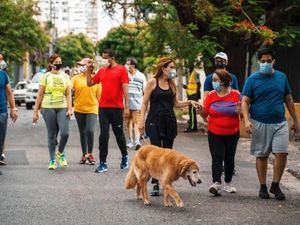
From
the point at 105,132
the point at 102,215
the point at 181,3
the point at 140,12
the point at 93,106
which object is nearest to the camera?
the point at 102,215

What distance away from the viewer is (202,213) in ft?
26.4

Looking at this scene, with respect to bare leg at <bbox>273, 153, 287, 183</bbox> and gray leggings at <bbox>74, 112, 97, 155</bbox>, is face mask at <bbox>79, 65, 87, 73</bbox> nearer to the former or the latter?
gray leggings at <bbox>74, 112, 97, 155</bbox>

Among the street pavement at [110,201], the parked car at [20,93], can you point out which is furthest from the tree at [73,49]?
the street pavement at [110,201]

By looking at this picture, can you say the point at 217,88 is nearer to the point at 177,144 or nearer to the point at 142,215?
the point at 142,215

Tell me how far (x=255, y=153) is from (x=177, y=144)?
728 cm

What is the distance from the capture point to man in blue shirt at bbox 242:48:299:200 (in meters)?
9.02

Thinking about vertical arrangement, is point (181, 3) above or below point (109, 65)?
above

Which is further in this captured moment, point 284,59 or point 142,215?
point 284,59

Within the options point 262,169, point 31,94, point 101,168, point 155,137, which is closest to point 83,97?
point 101,168

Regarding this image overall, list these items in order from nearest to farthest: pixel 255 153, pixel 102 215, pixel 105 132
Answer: pixel 102 215, pixel 255 153, pixel 105 132

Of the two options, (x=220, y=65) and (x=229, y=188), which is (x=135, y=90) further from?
(x=229, y=188)

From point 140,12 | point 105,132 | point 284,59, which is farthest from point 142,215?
point 284,59

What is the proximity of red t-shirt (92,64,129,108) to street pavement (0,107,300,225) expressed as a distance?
114 cm

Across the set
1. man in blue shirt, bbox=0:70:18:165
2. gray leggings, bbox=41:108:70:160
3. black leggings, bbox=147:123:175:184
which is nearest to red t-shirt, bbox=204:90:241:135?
black leggings, bbox=147:123:175:184
